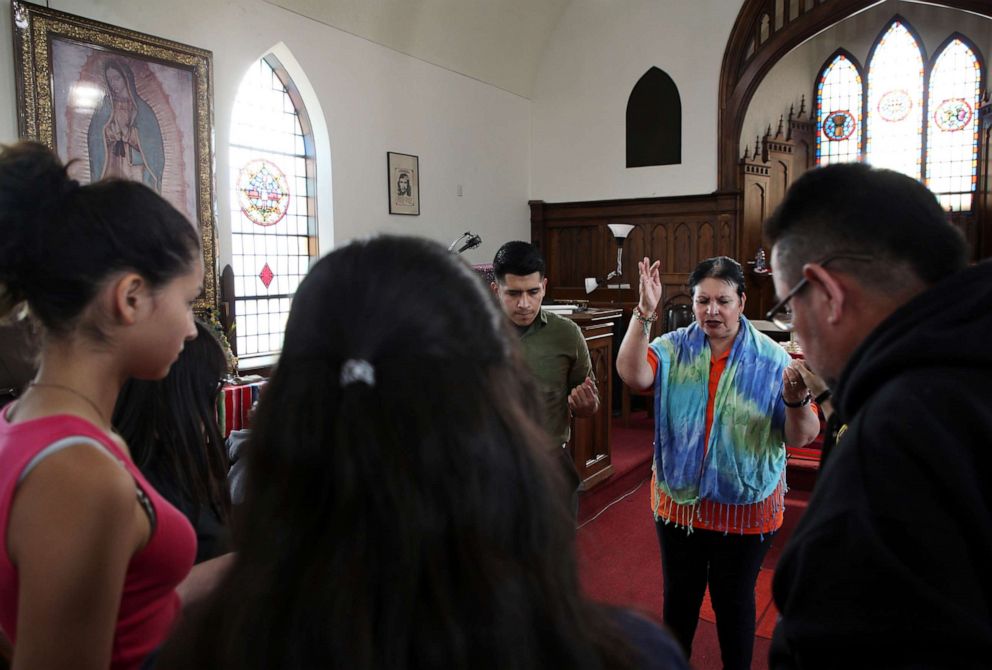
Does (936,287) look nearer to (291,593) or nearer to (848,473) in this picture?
(848,473)

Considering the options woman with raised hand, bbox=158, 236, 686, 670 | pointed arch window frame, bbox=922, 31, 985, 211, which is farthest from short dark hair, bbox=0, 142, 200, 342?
pointed arch window frame, bbox=922, 31, 985, 211

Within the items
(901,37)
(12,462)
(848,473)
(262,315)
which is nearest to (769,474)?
(848,473)

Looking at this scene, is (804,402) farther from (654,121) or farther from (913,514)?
(654,121)

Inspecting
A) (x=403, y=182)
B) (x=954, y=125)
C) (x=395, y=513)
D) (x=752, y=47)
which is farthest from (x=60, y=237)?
(x=954, y=125)

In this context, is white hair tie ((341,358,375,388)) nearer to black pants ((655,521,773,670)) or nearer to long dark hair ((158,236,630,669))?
long dark hair ((158,236,630,669))

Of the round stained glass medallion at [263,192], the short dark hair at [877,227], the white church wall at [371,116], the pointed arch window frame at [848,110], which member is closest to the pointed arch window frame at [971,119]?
the pointed arch window frame at [848,110]

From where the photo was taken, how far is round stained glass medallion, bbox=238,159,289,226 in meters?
5.48

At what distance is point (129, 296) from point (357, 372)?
1.99ft

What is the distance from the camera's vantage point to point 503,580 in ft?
1.83

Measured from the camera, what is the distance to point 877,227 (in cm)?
108

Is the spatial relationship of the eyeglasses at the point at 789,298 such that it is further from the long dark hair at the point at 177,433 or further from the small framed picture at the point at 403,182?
the small framed picture at the point at 403,182

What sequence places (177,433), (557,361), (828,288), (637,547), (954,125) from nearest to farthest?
(828,288) → (177,433) → (557,361) → (637,547) → (954,125)

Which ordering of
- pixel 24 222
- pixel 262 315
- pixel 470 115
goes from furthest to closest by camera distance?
1. pixel 470 115
2. pixel 262 315
3. pixel 24 222

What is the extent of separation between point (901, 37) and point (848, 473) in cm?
1052
